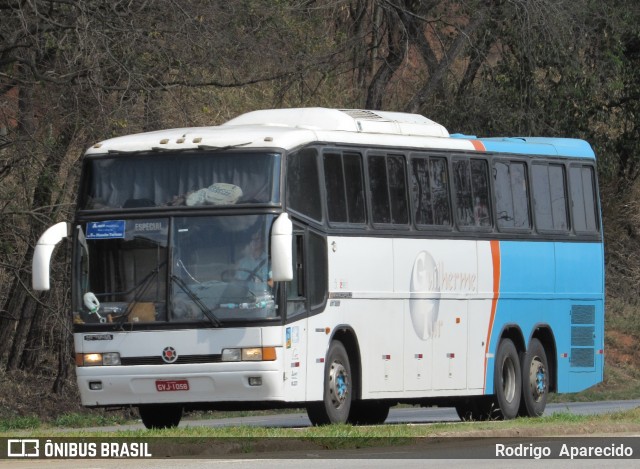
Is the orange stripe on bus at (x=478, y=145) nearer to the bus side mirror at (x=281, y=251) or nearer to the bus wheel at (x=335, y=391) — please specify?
the bus wheel at (x=335, y=391)

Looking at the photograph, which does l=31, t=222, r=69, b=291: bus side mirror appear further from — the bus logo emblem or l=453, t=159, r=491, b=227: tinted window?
l=453, t=159, r=491, b=227: tinted window

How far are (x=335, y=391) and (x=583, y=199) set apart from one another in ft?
22.6

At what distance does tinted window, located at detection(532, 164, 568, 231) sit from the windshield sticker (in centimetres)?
717

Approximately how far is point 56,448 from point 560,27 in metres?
19.1

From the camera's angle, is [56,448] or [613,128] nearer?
[56,448]

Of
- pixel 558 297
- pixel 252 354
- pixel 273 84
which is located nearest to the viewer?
pixel 252 354

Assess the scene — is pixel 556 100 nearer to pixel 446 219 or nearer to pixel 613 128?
pixel 613 128

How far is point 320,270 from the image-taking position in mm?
18047

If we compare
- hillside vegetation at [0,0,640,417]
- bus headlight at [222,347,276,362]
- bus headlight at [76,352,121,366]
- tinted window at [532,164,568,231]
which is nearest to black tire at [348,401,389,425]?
tinted window at [532,164,568,231]

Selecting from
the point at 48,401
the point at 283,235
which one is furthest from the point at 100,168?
the point at 48,401

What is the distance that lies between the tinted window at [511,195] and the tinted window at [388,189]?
2.15 m

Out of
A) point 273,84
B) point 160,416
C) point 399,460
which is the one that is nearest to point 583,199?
point 160,416

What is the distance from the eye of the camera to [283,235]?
16594 mm

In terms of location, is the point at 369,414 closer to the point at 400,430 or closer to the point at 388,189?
the point at 388,189
